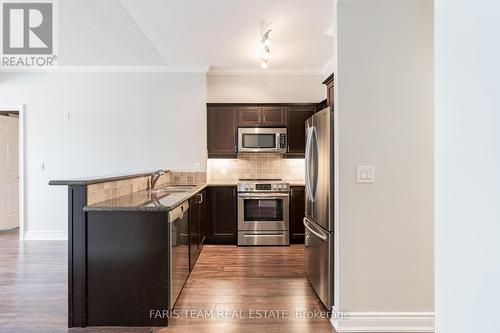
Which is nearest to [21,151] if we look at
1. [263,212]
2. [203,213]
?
[203,213]

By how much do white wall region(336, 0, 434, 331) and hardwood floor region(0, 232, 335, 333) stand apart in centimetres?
53

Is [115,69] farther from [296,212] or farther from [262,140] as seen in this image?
[296,212]

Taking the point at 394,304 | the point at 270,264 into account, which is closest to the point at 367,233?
the point at 394,304

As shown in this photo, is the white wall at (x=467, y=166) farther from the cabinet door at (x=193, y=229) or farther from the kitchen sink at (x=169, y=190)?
the kitchen sink at (x=169, y=190)

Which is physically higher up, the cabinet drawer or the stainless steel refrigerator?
the stainless steel refrigerator

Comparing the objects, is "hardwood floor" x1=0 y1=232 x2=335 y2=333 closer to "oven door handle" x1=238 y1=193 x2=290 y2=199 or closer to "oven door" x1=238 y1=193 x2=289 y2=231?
"oven door" x1=238 y1=193 x2=289 y2=231

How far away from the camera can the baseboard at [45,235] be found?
486 cm

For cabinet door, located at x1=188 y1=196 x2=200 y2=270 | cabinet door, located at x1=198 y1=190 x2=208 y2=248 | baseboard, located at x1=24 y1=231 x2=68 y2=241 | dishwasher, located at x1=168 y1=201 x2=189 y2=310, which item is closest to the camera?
dishwasher, located at x1=168 y1=201 x2=189 y2=310

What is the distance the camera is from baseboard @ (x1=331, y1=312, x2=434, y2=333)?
2270 mm

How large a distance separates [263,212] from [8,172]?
4.85 m

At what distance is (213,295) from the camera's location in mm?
2887

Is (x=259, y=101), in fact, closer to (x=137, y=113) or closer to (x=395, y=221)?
(x=137, y=113)

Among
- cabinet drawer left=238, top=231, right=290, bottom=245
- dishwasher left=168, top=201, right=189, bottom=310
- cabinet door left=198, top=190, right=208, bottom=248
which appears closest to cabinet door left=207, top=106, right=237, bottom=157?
cabinet door left=198, top=190, right=208, bottom=248

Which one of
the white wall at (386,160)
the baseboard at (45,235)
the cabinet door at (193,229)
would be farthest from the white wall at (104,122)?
the white wall at (386,160)
